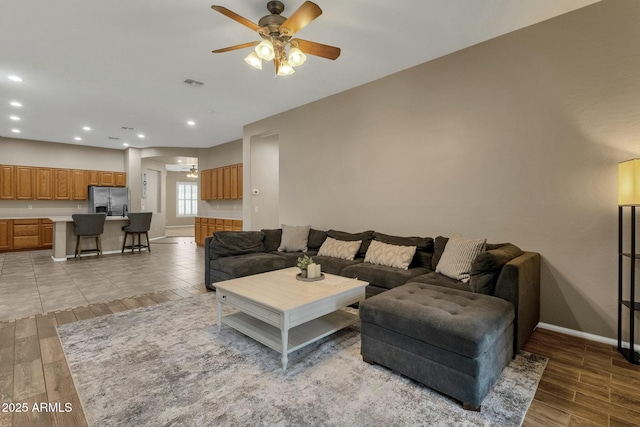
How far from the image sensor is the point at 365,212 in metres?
4.52

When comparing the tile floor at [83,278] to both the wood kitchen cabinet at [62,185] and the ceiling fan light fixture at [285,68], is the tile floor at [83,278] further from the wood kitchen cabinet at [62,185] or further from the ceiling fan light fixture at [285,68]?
the ceiling fan light fixture at [285,68]

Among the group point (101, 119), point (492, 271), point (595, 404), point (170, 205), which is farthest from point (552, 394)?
point (170, 205)

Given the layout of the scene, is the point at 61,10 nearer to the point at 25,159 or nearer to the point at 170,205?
the point at 25,159

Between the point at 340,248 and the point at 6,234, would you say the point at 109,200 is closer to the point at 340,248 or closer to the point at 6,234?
the point at 6,234

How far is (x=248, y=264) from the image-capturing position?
Answer: 388cm

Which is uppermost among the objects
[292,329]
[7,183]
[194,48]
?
[194,48]

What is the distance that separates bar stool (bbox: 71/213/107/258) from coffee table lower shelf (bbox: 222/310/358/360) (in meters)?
5.60

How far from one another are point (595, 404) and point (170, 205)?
1558cm

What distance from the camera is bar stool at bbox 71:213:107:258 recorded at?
21.0ft

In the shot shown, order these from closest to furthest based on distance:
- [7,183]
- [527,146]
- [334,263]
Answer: [527,146], [334,263], [7,183]

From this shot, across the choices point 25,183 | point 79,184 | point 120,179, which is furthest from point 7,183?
point 120,179

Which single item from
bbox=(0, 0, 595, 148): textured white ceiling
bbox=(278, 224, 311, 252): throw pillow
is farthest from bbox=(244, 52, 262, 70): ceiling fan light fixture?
bbox=(278, 224, 311, 252): throw pillow

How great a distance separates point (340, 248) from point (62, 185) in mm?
8983

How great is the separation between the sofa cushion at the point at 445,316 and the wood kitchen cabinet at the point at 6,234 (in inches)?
388
